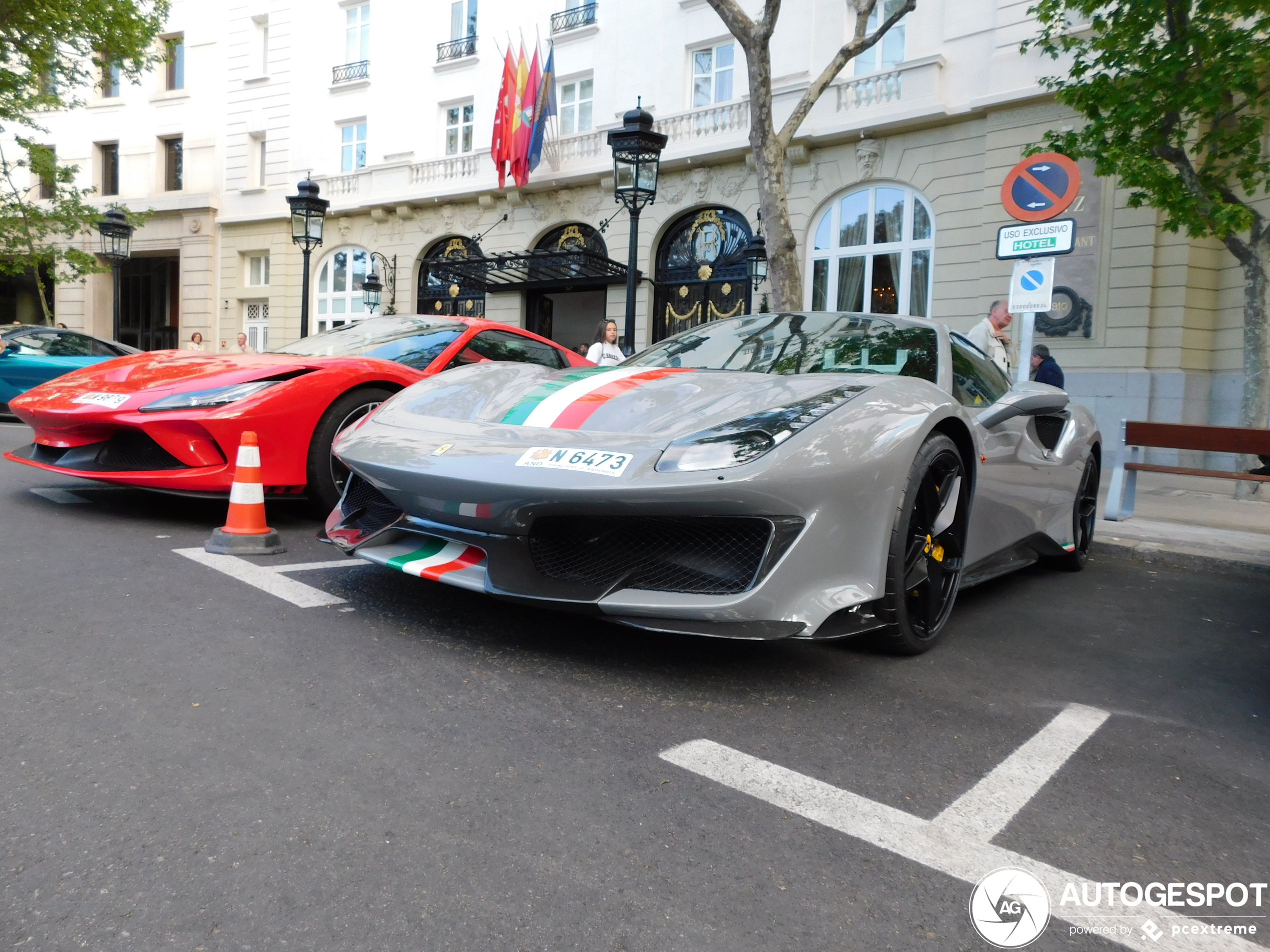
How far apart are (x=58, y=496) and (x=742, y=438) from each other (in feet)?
14.5

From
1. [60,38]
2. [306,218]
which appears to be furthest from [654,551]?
[60,38]

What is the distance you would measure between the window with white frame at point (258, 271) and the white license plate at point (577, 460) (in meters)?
25.2

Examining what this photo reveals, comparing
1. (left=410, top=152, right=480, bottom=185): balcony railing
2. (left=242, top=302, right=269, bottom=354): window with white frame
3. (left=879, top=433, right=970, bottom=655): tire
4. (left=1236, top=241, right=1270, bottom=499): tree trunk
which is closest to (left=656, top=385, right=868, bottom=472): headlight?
(left=879, top=433, right=970, bottom=655): tire

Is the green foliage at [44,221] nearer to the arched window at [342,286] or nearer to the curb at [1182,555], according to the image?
the arched window at [342,286]

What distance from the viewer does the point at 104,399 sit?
4582 mm

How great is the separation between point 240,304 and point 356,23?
7971mm

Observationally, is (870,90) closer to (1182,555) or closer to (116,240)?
(1182,555)

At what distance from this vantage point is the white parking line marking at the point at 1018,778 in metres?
1.98

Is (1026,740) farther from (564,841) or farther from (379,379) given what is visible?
(379,379)

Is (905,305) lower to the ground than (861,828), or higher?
higher

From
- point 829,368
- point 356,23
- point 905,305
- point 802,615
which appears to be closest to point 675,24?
point 905,305

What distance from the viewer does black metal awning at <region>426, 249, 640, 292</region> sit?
1878 cm

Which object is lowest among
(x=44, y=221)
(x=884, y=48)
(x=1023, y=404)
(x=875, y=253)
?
(x=1023, y=404)

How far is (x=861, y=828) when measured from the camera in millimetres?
1925
